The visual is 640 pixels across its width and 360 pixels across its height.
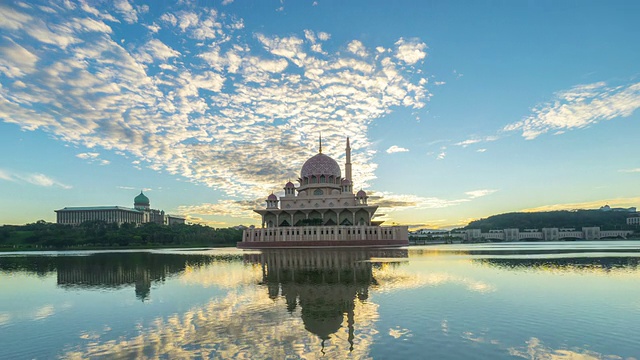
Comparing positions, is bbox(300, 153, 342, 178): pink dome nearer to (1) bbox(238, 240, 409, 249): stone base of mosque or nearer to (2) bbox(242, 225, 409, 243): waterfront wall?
(2) bbox(242, 225, 409, 243): waterfront wall

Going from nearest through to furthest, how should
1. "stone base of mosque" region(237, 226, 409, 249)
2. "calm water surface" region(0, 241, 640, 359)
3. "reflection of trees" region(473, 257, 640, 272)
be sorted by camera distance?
"calm water surface" region(0, 241, 640, 359) < "reflection of trees" region(473, 257, 640, 272) < "stone base of mosque" region(237, 226, 409, 249)

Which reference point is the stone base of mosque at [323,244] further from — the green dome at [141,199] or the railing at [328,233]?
the green dome at [141,199]

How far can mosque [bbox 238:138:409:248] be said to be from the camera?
72562 mm

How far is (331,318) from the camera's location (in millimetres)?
13242

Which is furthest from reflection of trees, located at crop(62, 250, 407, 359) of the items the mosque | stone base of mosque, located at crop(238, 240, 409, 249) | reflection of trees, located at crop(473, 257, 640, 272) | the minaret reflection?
the mosque

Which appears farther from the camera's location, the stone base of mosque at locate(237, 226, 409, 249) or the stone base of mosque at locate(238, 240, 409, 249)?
the stone base of mosque at locate(237, 226, 409, 249)

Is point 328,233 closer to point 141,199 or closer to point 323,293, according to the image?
point 323,293

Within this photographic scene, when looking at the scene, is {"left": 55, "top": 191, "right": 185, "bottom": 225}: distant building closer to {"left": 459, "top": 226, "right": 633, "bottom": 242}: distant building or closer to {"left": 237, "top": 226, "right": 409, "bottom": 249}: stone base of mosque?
{"left": 237, "top": 226, "right": 409, "bottom": 249}: stone base of mosque

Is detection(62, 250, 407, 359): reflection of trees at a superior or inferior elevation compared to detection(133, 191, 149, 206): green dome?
inferior

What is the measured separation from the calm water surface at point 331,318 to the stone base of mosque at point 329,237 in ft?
154

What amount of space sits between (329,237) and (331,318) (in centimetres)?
5981

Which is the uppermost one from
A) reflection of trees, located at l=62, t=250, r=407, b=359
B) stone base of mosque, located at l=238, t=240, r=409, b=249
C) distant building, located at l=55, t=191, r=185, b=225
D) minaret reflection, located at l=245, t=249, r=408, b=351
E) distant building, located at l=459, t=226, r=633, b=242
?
distant building, located at l=55, t=191, r=185, b=225

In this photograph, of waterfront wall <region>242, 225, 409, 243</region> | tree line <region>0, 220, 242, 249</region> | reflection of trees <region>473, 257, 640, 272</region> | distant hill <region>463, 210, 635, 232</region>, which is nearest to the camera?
reflection of trees <region>473, 257, 640, 272</region>

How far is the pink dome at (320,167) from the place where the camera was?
279ft
